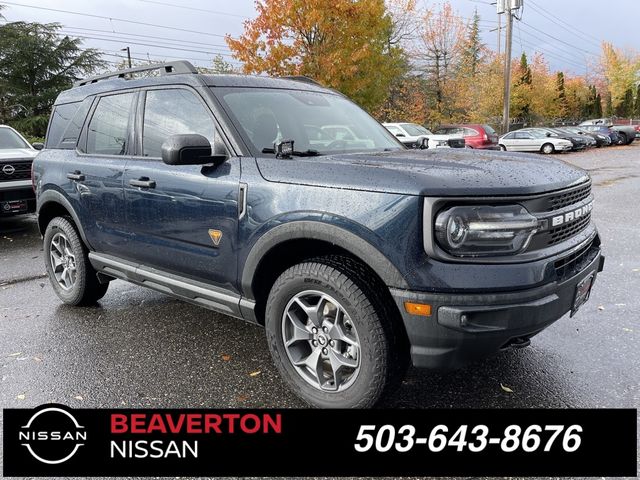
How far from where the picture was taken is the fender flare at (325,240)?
2447 millimetres

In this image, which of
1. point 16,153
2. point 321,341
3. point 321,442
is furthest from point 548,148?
point 321,442

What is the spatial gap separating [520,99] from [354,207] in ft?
144

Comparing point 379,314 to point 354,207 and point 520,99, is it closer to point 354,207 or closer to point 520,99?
point 354,207

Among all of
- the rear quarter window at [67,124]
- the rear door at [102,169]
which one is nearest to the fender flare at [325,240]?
the rear door at [102,169]

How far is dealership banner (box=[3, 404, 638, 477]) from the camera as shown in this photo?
2453 millimetres

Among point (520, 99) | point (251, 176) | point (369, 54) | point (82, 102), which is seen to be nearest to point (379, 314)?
point (251, 176)

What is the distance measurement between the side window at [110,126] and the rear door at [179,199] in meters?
0.20

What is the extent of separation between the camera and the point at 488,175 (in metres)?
2.48

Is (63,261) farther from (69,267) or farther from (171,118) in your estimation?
(171,118)

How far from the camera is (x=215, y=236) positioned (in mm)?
3164

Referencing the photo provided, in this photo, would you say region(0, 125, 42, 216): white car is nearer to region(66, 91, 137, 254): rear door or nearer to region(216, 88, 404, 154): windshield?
region(66, 91, 137, 254): rear door

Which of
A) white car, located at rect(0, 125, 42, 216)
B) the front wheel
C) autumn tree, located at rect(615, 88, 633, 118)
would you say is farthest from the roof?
autumn tree, located at rect(615, 88, 633, 118)

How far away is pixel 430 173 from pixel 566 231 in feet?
2.79

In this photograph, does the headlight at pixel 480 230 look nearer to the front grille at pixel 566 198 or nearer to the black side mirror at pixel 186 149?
the front grille at pixel 566 198
